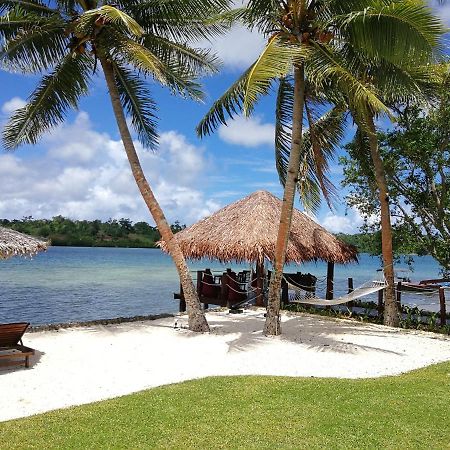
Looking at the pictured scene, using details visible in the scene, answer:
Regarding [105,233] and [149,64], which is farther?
[105,233]

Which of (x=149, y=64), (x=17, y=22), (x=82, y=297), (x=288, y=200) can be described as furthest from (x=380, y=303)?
(x=82, y=297)

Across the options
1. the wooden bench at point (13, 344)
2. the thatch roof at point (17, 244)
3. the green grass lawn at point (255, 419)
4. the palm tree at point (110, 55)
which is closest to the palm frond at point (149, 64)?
the palm tree at point (110, 55)

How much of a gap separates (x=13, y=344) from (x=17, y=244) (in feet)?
3.86

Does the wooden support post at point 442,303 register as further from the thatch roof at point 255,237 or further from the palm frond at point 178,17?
the palm frond at point 178,17

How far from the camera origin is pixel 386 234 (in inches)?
374

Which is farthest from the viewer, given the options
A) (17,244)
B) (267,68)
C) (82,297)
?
(82,297)

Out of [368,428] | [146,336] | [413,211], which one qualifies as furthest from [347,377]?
[413,211]

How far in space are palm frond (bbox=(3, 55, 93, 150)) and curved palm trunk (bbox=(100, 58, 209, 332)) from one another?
78 cm

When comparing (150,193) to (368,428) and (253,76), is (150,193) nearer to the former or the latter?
(253,76)

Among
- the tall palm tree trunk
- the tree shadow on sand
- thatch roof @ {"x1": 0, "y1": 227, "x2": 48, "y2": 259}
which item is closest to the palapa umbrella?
the tall palm tree trunk

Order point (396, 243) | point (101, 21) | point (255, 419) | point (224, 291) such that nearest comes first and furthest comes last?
1. point (255, 419)
2. point (101, 21)
3. point (396, 243)
4. point (224, 291)

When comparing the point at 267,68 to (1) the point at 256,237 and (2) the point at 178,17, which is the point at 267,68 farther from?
(1) the point at 256,237

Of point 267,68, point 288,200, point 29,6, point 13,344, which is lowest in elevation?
point 13,344

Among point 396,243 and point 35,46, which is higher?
point 35,46
